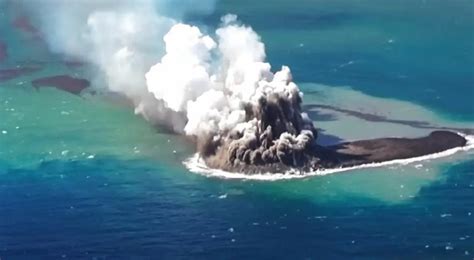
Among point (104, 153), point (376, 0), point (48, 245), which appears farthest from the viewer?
point (376, 0)

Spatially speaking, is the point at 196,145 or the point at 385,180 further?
the point at 196,145

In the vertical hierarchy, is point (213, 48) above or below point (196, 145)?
above

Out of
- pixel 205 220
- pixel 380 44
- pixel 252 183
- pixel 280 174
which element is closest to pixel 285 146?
pixel 280 174

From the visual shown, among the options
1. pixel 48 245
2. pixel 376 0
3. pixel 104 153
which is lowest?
pixel 48 245

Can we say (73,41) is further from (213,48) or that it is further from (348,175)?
(348,175)

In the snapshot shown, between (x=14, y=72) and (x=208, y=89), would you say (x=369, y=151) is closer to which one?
(x=208, y=89)

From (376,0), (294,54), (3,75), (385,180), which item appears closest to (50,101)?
(3,75)

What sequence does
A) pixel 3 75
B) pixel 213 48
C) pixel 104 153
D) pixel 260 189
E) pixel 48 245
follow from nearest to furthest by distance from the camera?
pixel 48 245 → pixel 260 189 → pixel 104 153 → pixel 213 48 → pixel 3 75
